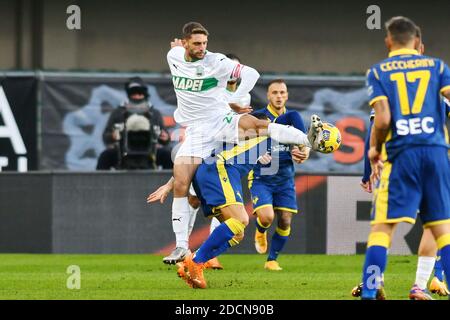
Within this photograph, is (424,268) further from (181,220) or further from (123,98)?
(123,98)

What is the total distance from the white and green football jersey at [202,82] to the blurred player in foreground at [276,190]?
68.9 inches

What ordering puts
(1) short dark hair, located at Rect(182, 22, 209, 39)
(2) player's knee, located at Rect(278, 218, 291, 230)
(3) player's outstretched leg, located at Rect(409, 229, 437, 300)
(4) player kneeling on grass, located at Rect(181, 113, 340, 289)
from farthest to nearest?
(2) player's knee, located at Rect(278, 218, 291, 230) < (1) short dark hair, located at Rect(182, 22, 209, 39) < (4) player kneeling on grass, located at Rect(181, 113, 340, 289) < (3) player's outstretched leg, located at Rect(409, 229, 437, 300)

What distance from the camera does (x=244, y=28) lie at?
837 inches

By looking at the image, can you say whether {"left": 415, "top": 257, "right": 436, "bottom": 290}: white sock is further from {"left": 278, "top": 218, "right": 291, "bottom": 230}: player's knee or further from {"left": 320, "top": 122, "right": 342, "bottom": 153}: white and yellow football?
{"left": 278, "top": 218, "right": 291, "bottom": 230}: player's knee

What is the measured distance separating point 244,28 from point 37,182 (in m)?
7.38

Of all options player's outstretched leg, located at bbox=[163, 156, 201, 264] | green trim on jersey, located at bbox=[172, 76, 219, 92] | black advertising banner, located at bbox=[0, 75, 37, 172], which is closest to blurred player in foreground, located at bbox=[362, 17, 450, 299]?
player's outstretched leg, located at bbox=[163, 156, 201, 264]

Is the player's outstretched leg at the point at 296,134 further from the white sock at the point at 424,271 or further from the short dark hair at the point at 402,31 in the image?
the short dark hair at the point at 402,31

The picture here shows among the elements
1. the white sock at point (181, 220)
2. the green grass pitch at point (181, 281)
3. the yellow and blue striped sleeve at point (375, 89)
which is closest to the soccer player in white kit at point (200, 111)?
the white sock at point (181, 220)

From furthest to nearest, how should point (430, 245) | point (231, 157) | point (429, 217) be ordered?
point (231, 157)
point (430, 245)
point (429, 217)

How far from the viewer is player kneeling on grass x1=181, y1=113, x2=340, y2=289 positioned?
9773 millimetres

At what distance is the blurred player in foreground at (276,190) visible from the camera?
12.6 m

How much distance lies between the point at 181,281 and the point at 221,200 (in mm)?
1028
